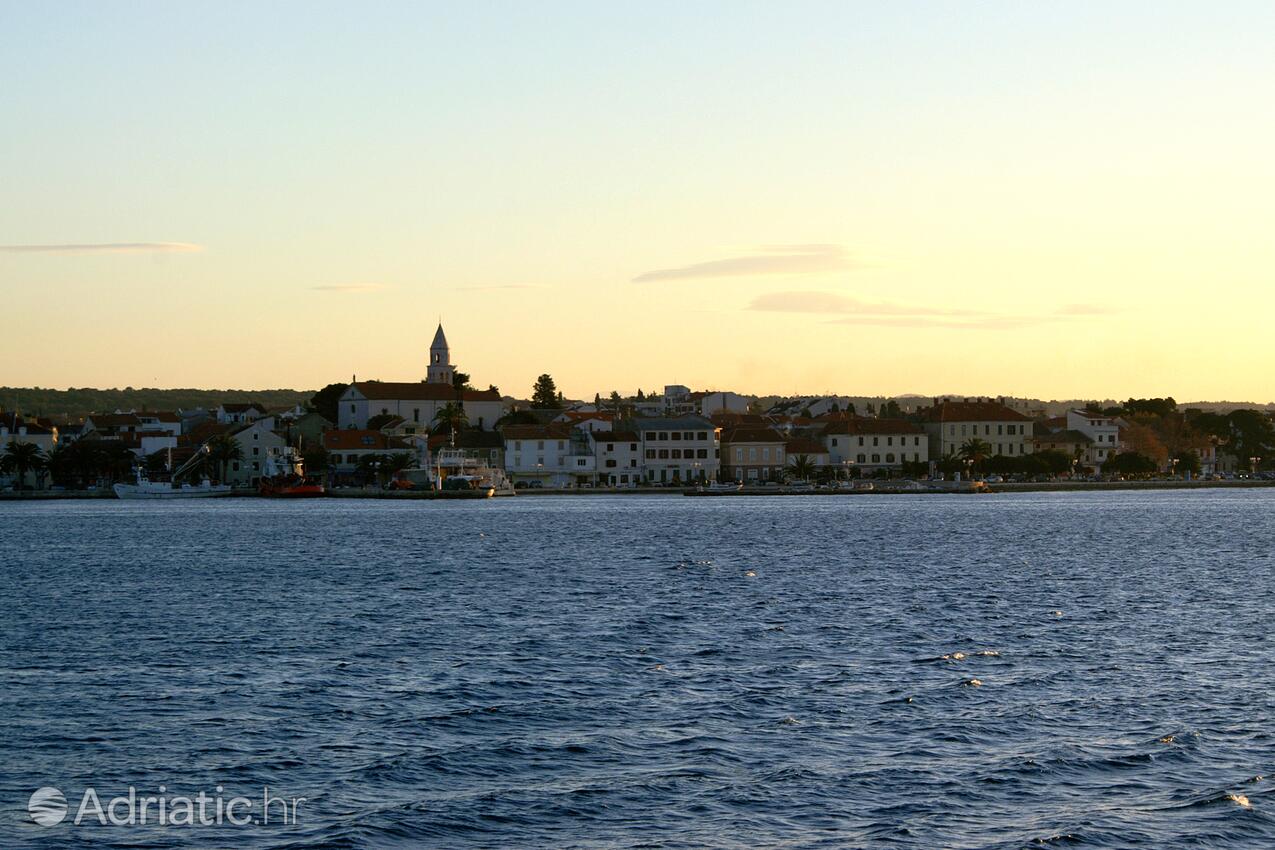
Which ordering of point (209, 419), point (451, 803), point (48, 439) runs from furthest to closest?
1. point (209, 419)
2. point (48, 439)
3. point (451, 803)

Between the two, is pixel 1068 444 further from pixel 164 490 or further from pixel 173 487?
pixel 164 490

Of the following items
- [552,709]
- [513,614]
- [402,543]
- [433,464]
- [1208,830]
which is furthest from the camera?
[433,464]

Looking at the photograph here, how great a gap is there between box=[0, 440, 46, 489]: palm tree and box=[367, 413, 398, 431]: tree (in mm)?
35436

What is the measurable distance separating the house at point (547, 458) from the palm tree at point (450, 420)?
1440cm

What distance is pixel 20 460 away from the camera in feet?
472

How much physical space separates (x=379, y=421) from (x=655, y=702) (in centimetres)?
14564

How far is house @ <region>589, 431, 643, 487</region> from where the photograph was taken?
150m

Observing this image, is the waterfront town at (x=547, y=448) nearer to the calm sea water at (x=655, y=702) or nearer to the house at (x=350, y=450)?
the house at (x=350, y=450)

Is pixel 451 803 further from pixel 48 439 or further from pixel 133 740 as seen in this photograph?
pixel 48 439

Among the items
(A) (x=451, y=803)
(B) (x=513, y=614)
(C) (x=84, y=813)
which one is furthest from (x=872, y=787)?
(B) (x=513, y=614)

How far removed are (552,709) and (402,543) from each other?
1938 inches

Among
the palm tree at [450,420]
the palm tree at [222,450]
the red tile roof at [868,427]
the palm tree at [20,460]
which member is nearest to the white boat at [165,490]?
the palm tree at [222,450]

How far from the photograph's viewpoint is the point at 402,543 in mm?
72875

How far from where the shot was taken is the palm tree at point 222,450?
5758 inches
